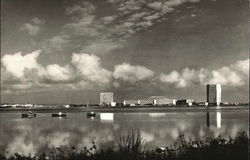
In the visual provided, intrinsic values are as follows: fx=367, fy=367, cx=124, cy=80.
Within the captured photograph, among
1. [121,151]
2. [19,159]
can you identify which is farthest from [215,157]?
[19,159]

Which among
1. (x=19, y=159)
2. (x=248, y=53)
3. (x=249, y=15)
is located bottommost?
(x=19, y=159)

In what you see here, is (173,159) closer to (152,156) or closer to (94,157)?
(152,156)

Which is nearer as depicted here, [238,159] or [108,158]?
[238,159]

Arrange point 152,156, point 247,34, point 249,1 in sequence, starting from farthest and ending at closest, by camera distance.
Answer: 1. point 152,156
2. point 247,34
3. point 249,1

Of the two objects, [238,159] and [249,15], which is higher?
[249,15]

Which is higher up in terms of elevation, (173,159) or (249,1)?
(249,1)

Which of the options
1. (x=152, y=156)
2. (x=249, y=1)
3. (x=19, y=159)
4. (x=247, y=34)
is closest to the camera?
(x=249, y=1)

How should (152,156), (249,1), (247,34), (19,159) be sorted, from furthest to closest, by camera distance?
(19,159) → (152,156) → (247,34) → (249,1)

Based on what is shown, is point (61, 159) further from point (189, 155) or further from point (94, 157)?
point (189, 155)

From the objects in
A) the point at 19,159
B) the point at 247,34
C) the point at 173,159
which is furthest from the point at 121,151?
the point at 247,34
